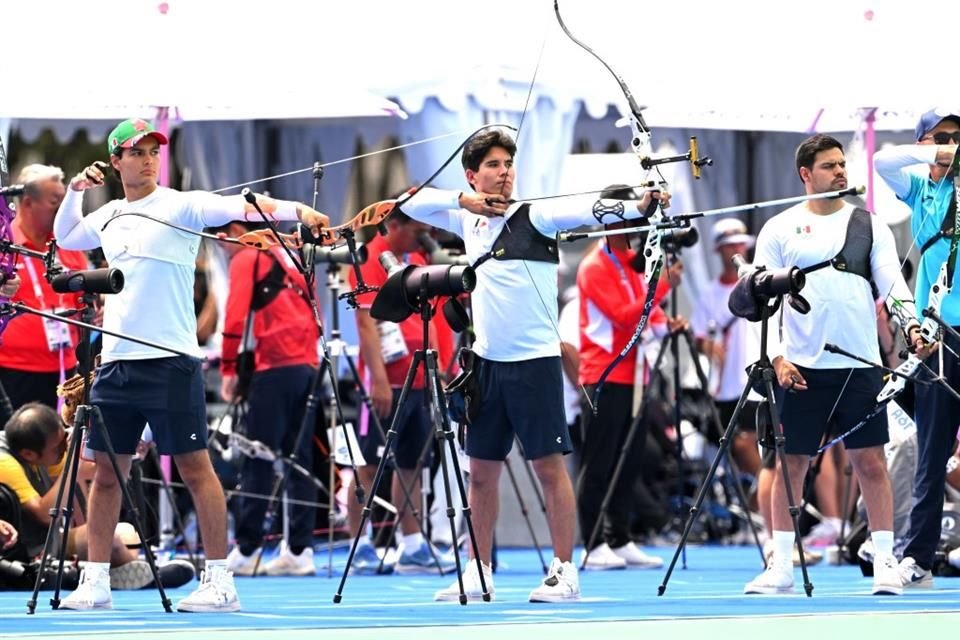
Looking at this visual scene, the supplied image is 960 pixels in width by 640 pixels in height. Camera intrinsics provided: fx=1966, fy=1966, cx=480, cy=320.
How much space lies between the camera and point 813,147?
779cm

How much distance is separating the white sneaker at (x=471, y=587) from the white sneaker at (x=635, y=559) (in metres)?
2.71

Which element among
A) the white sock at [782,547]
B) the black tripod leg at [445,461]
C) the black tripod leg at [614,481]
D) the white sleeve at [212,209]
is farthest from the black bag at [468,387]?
the black tripod leg at [614,481]

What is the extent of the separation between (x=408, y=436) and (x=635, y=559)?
1400 mm

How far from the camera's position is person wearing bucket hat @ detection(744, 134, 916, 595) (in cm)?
767

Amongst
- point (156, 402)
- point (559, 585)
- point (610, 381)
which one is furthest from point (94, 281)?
point (610, 381)

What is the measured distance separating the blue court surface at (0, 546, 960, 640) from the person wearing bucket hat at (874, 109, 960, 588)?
0.26m

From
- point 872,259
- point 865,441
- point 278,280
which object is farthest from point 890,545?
point 278,280

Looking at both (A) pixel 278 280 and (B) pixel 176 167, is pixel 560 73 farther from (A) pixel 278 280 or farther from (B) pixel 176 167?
(B) pixel 176 167

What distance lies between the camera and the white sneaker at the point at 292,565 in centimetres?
1008

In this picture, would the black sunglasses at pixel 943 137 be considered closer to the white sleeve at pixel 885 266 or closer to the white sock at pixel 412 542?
the white sleeve at pixel 885 266

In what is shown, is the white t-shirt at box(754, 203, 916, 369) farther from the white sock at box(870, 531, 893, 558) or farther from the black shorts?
the white sock at box(870, 531, 893, 558)

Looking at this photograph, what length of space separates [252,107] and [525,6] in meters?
2.36

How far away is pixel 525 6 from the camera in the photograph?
11.3m

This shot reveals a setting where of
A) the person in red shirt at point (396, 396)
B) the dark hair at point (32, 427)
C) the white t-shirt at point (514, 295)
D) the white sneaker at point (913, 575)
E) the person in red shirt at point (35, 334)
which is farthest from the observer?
the person in red shirt at point (396, 396)
